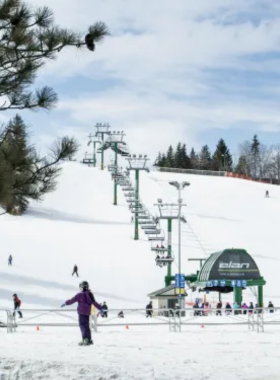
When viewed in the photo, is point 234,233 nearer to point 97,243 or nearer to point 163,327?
point 97,243

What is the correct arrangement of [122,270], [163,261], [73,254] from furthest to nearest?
1. [73,254]
2. [122,270]
3. [163,261]

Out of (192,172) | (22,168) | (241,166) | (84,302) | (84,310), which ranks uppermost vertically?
(241,166)

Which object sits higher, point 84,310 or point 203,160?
point 203,160

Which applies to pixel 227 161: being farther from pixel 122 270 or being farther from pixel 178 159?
pixel 122 270

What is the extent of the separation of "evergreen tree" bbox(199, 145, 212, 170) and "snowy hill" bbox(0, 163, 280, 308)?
74.4 meters

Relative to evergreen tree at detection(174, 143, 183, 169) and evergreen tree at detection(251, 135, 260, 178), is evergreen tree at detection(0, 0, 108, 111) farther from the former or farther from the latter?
evergreen tree at detection(251, 135, 260, 178)

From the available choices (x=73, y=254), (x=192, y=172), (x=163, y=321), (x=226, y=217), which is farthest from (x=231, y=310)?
(x=192, y=172)

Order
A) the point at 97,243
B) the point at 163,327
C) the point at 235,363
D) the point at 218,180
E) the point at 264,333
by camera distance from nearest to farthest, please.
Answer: the point at 235,363 → the point at 264,333 → the point at 163,327 → the point at 97,243 → the point at 218,180

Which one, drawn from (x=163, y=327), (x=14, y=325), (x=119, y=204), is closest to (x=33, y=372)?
(x=14, y=325)

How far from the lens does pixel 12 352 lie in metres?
13.6

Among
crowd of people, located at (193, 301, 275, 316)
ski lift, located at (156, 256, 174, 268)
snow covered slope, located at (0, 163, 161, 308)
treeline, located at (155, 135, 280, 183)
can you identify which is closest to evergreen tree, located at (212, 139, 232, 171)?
treeline, located at (155, 135, 280, 183)

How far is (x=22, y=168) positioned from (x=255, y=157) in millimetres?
172144

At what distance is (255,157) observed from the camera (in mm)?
182875

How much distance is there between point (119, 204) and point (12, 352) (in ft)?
194
